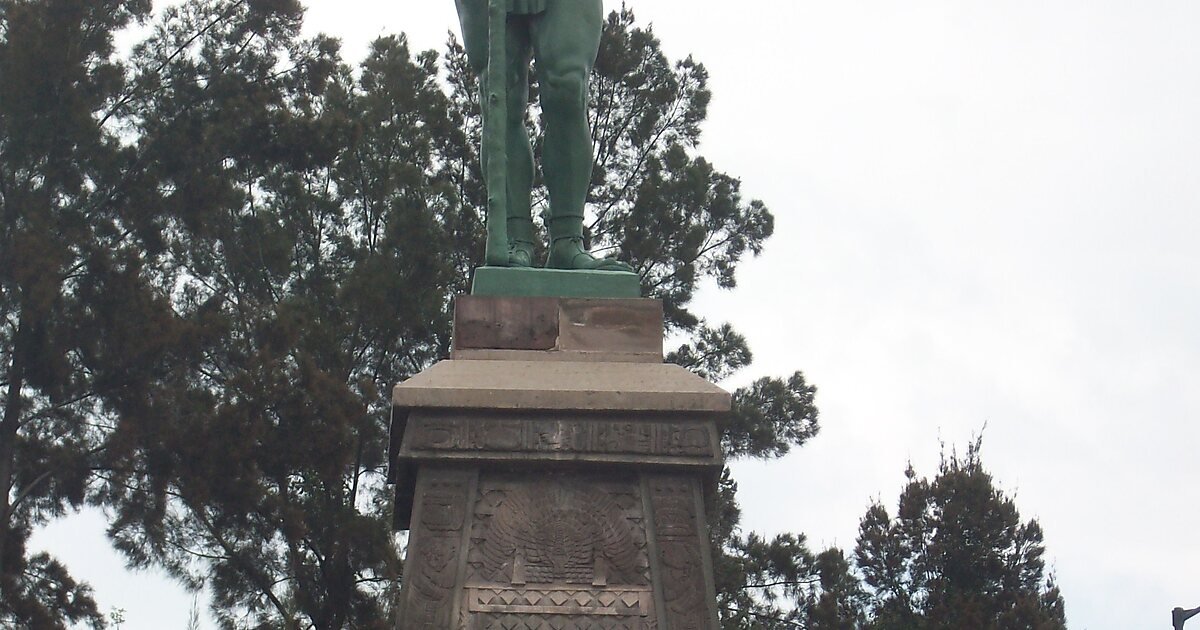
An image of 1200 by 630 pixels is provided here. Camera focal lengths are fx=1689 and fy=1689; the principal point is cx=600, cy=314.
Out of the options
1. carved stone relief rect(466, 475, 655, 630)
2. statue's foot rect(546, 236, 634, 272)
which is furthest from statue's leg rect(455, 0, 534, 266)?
carved stone relief rect(466, 475, 655, 630)

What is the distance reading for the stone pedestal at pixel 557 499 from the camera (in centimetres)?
492

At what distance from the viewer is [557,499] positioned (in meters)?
5.08

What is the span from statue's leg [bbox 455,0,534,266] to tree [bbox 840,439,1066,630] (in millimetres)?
11385

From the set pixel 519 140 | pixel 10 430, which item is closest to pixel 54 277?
pixel 10 430

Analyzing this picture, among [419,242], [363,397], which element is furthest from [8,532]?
[419,242]

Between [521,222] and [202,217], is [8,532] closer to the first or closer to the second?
[202,217]

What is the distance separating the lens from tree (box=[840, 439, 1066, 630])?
16844 mm

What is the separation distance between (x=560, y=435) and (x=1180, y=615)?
7.44m

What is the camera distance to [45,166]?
14922 mm

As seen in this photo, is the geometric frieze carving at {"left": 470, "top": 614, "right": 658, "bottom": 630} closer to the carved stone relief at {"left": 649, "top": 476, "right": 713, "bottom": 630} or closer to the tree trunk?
the carved stone relief at {"left": 649, "top": 476, "right": 713, "bottom": 630}

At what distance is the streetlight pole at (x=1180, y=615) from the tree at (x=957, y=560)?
5.39 metres

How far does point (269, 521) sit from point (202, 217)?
3.00 metres

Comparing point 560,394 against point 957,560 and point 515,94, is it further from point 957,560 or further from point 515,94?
point 957,560

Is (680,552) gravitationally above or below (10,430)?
below
